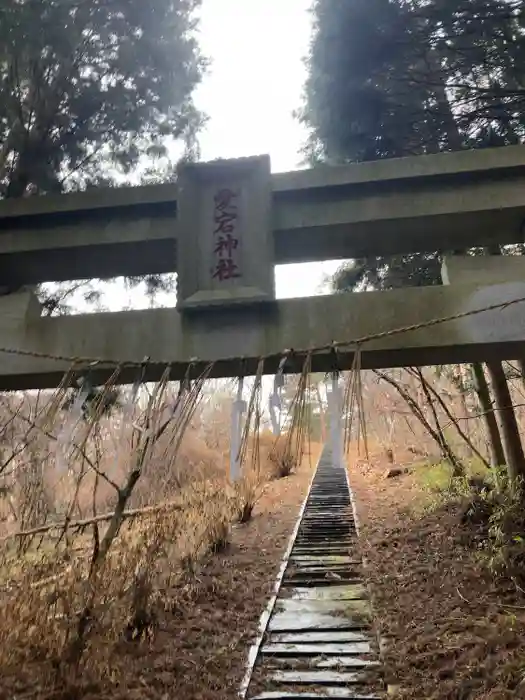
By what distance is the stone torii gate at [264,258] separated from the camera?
340cm

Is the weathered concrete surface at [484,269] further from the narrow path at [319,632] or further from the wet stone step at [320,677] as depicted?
the wet stone step at [320,677]

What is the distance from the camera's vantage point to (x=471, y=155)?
3.75 metres

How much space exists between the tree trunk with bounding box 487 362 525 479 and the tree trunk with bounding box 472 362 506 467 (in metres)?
0.71

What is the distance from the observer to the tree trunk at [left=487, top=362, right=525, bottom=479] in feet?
22.6

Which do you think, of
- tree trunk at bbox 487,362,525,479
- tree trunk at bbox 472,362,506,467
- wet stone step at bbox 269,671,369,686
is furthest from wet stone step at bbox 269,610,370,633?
tree trunk at bbox 472,362,506,467

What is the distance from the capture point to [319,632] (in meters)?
5.16

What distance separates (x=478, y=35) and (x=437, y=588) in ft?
18.6

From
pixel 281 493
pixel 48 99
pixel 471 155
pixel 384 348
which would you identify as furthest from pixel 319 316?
pixel 281 493

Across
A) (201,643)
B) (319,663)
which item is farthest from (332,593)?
(201,643)

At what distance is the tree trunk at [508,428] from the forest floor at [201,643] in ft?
11.2

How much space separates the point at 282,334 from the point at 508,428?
4.85 metres

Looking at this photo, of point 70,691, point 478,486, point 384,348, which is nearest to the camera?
point 384,348

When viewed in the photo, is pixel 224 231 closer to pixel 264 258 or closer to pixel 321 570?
pixel 264 258

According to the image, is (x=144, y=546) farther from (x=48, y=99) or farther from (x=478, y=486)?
(x=478, y=486)
